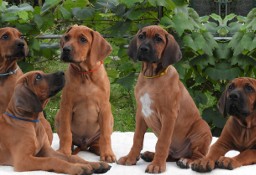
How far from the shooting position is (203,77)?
804 centimetres

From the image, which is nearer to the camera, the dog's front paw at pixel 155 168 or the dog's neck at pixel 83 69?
the dog's front paw at pixel 155 168

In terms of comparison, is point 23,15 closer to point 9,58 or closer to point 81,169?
point 9,58

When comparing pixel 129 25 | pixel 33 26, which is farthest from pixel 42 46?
pixel 129 25

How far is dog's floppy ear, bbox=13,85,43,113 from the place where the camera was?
5.37 metres

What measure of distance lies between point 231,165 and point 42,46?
353 centimetres

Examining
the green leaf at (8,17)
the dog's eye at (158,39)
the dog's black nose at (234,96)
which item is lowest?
the dog's black nose at (234,96)

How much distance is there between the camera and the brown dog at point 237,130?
545 centimetres

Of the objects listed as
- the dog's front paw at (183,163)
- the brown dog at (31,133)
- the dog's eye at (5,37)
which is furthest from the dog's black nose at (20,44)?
the dog's front paw at (183,163)

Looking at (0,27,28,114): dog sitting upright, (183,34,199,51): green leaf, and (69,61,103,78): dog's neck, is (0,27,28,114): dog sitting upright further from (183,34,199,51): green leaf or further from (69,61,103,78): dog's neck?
(183,34,199,51): green leaf

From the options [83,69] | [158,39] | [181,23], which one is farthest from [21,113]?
[181,23]

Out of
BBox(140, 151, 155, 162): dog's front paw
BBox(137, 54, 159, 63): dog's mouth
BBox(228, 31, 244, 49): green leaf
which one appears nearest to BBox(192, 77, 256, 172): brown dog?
BBox(140, 151, 155, 162): dog's front paw

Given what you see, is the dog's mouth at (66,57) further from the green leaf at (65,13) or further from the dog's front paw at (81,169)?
the green leaf at (65,13)

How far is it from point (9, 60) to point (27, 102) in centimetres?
111

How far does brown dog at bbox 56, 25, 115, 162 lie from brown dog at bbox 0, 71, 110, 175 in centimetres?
37
